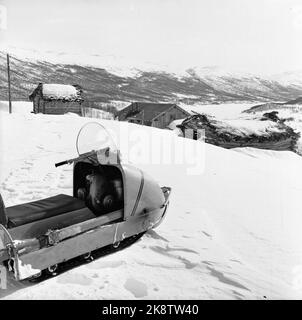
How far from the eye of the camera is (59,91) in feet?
23.1

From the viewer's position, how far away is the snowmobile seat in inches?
99.4

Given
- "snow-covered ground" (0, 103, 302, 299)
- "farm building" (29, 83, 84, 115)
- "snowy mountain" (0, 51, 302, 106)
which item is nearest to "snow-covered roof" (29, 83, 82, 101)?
"farm building" (29, 83, 84, 115)

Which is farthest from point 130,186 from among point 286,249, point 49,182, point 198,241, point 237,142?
point 237,142

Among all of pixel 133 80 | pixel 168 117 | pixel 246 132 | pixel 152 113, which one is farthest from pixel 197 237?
pixel 168 117

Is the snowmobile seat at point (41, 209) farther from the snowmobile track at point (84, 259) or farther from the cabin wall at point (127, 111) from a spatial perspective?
the cabin wall at point (127, 111)

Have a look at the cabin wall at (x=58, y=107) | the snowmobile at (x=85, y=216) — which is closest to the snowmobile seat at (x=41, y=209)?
the snowmobile at (x=85, y=216)

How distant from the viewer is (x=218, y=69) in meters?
5.64

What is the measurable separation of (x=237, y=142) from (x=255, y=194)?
433 centimetres

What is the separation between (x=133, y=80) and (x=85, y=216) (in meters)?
3.97

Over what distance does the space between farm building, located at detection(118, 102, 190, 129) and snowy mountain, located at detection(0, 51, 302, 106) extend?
1.08 m

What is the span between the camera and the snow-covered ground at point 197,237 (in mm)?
2393

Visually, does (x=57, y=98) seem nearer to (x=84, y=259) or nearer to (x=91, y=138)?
(x=91, y=138)
